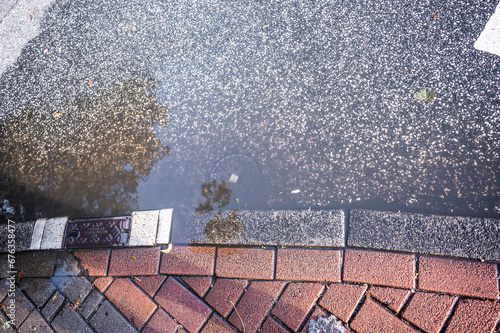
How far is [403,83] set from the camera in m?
2.39

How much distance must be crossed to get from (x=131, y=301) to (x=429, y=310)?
2142 mm

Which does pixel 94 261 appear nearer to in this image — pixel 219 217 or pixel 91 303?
pixel 91 303

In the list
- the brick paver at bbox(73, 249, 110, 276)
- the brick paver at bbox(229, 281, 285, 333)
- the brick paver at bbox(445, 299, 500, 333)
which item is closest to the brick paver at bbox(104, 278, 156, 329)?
the brick paver at bbox(73, 249, 110, 276)

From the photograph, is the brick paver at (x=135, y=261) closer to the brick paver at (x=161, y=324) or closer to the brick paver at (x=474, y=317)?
the brick paver at (x=161, y=324)

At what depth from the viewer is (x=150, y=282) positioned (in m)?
2.26

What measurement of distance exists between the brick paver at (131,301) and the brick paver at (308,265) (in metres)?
1.05

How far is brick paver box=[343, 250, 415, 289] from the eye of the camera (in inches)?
77.8

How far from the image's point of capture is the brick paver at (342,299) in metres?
1.97

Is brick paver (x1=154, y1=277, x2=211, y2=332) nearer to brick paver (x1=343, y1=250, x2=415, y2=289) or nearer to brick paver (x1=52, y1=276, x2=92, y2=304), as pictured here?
brick paver (x1=52, y1=276, x2=92, y2=304)

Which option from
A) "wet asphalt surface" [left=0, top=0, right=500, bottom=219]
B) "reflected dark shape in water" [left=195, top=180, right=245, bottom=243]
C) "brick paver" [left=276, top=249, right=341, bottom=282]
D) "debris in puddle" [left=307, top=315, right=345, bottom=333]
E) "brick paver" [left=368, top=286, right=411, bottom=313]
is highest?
"wet asphalt surface" [left=0, top=0, right=500, bottom=219]

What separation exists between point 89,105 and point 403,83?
2.88m

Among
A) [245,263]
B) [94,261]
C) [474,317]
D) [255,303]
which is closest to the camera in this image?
[474,317]

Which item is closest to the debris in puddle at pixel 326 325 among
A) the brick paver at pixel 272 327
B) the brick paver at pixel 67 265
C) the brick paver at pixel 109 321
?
the brick paver at pixel 272 327

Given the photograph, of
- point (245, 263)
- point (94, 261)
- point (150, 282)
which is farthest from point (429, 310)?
point (94, 261)
